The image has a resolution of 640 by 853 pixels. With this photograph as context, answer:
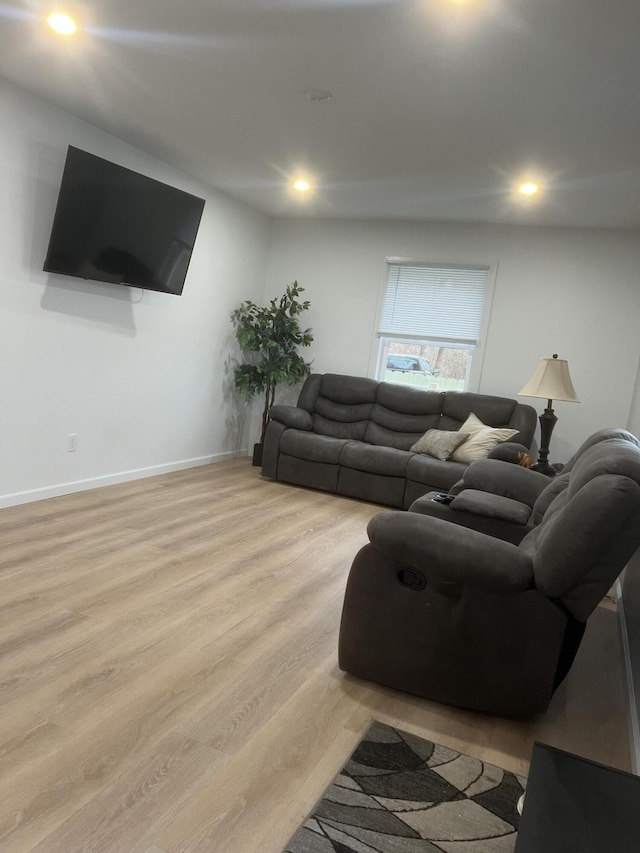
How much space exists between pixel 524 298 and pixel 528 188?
1.36 m

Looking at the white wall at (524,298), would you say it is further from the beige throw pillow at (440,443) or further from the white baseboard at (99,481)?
the white baseboard at (99,481)

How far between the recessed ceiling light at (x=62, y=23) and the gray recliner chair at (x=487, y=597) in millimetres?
2552

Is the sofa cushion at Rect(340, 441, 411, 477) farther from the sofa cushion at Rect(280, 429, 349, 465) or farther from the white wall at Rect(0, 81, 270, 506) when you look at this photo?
the white wall at Rect(0, 81, 270, 506)

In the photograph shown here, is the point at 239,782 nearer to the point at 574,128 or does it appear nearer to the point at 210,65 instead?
the point at 210,65

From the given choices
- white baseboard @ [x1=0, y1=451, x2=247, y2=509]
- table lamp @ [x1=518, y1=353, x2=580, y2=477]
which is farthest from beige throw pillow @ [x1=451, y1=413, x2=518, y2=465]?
white baseboard @ [x1=0, y1=451, x2=247, y2=509]

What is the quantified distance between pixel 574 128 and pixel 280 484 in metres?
3.48

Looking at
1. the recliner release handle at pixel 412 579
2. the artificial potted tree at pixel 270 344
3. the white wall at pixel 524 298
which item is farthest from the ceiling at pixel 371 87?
the recliner release handle at pixel 412 579

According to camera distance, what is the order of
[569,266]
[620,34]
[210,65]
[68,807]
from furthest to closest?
[569,266] → [210,65] → [620,34] → [68,807]

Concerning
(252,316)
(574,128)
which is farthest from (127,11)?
(252,316)

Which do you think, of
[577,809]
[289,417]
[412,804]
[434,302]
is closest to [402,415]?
[289,417]

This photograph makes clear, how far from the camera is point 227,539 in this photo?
376 centimetres

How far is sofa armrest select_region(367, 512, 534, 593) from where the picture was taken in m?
2.02

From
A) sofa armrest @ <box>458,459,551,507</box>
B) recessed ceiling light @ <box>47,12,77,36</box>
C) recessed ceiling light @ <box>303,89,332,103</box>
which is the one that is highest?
recessed ceiling light @ <box>303,89,332,103</box>

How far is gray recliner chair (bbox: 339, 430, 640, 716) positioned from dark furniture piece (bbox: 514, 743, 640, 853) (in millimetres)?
842
